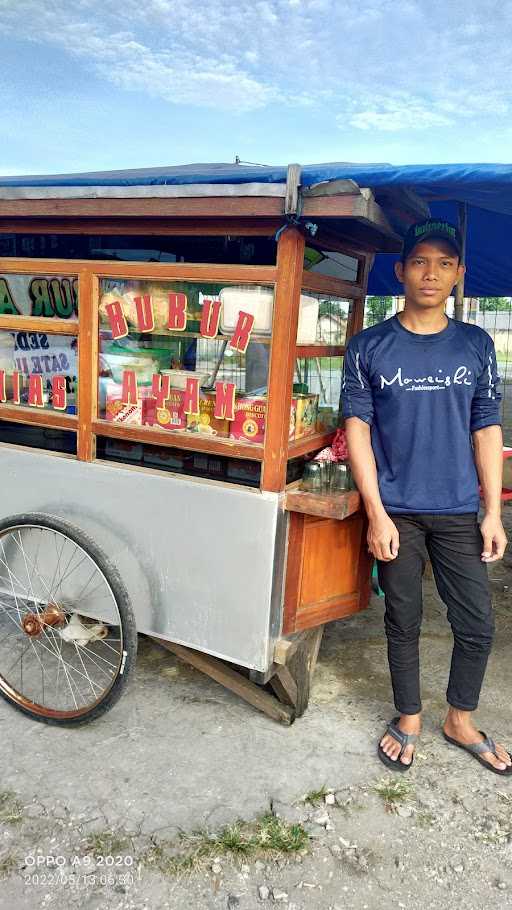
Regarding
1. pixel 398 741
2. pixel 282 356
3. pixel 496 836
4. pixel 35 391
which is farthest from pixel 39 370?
pixel 496 836

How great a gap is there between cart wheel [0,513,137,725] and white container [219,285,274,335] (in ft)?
3.12

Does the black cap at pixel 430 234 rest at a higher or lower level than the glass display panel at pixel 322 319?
higher

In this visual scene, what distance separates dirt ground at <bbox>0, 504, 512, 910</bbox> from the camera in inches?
73.5

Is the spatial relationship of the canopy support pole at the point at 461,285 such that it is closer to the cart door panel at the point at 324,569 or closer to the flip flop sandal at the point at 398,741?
the cart door panel at the point at 324,569

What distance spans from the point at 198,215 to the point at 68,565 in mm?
1472

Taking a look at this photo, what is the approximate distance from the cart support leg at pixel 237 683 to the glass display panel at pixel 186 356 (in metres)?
0.90

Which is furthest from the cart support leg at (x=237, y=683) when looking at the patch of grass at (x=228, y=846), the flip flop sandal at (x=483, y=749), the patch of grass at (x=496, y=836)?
the patch of grass at (x=496, y=836)

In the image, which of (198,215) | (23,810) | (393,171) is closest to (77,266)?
(198,215)

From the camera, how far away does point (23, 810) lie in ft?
6.96

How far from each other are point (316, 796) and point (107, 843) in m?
0.69

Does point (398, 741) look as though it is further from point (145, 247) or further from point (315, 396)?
point (145, 247)

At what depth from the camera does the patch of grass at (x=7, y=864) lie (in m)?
1.89

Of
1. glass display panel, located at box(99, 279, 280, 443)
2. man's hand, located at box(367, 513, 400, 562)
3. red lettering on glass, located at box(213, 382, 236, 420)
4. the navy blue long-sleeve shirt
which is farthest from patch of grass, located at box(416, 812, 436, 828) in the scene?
red lettering on glass, located at box(213, 382, 236, 420)

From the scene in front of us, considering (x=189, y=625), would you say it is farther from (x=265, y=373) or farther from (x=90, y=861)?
(x=265, y=373)
